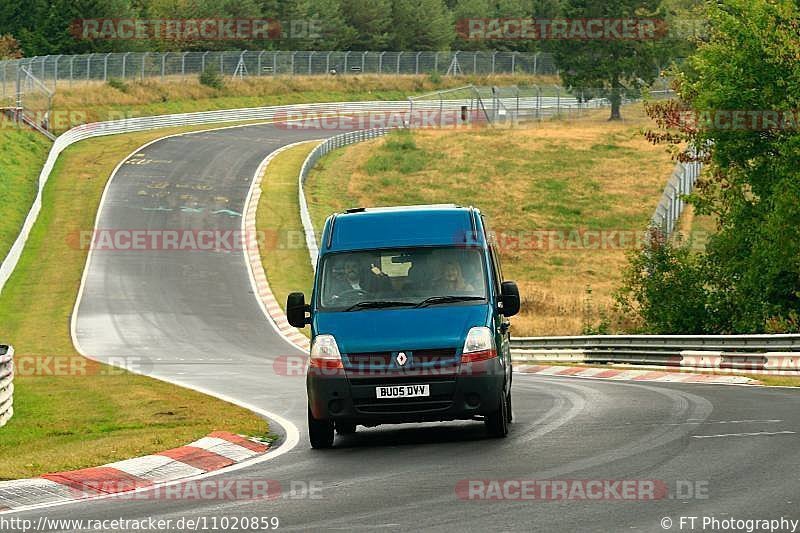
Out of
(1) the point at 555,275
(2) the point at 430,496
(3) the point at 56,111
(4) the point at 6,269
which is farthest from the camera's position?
(3) the point at 56,111

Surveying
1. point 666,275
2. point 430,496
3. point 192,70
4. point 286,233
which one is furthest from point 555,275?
point 192,70

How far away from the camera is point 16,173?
54125mm

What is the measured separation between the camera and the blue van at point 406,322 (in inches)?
508

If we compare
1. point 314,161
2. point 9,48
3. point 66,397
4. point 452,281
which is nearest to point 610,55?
point 314,161

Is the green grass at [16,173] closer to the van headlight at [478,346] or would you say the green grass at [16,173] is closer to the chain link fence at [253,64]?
the chain link fence at [253,64]

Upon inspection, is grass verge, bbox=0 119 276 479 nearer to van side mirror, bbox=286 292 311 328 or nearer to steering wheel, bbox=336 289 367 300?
van side mirror, bbox=286 292 311 328

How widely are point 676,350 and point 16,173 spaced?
3488 cm

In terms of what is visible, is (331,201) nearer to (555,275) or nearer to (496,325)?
(555,275)

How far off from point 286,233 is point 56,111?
1010 inches

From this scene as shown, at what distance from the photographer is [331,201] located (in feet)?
186

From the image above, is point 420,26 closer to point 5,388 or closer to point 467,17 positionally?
point 467,17

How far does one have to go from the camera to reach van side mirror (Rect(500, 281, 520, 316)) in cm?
1359

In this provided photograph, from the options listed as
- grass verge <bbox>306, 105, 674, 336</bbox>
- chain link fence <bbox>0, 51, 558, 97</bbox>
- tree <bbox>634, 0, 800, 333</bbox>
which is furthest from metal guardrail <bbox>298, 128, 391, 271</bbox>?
chain link fence <bbox>0, 51, 558, 97</bbox>

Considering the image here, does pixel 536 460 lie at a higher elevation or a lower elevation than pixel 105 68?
lower
